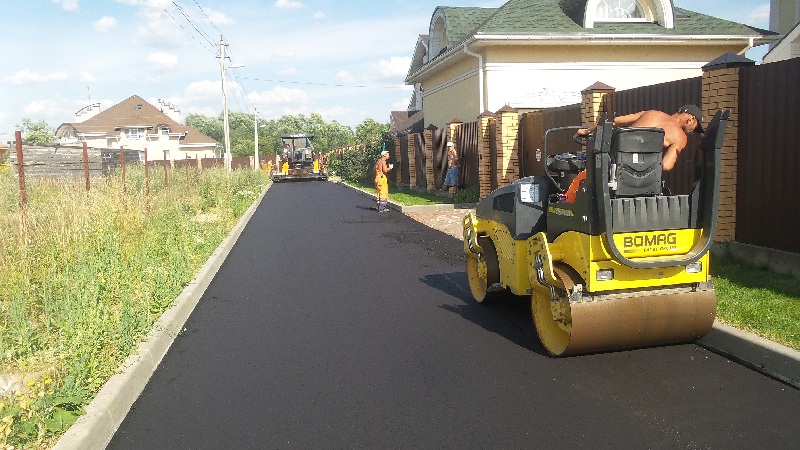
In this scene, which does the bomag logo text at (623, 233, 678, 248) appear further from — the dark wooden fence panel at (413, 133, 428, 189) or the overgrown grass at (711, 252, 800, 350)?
the dark wooden fence panel at (413, 133, 428, 189)

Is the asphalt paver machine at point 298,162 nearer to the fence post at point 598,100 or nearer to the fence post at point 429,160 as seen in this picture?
the fence post at point 429,160

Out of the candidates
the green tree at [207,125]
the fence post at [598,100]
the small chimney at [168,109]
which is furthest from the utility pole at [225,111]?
the green tree at [207,125]

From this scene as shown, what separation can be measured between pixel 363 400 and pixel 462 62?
70.2ft

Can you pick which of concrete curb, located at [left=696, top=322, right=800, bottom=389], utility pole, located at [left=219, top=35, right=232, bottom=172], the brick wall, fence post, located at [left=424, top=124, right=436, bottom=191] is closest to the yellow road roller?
concrete curb, located at [left=696, top=322, right=800, bottom=389]

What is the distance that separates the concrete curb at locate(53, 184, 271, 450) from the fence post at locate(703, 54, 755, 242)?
256 inches

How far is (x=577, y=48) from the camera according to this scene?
23.0m

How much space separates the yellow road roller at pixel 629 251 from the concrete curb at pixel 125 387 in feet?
10.7

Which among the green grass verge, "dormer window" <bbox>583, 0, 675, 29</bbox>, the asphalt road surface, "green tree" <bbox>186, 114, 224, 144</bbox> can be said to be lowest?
the asphalt road surface

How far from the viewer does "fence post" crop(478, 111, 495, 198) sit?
59.9ft

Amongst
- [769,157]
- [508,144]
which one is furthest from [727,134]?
[508,144]

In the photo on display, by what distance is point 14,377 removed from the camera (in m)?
5.02

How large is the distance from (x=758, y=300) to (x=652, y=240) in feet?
7.10

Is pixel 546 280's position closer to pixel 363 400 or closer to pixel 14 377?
pixel 363 400

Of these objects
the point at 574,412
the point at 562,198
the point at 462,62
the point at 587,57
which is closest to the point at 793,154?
the point at 562,198
